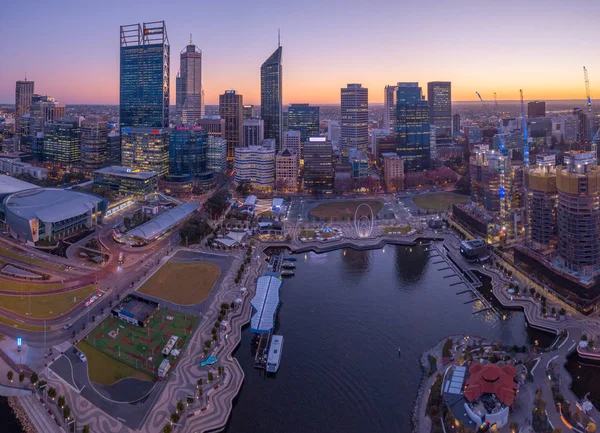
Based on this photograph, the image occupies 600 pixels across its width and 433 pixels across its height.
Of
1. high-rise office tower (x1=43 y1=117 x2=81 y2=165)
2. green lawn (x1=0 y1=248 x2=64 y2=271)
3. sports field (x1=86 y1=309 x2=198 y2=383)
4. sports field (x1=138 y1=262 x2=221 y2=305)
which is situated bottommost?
sports field (x1=86 y1=309 x2=198 y2=383)

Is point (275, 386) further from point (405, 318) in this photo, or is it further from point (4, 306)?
point (4, 306)

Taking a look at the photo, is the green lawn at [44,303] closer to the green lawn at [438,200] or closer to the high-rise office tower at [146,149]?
the high-rise office tower at [146,149]

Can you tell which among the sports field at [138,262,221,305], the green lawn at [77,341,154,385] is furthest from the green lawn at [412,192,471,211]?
the green lawn at [77,341,154,385]

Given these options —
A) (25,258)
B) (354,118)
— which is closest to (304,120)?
(354,118)

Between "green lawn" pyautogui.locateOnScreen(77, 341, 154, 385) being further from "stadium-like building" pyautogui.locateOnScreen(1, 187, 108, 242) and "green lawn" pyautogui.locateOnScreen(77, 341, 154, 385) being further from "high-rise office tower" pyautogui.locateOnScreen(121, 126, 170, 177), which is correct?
"high-rise office tower" pyautogui.locateOnScreen(121, 126, 170, 177)

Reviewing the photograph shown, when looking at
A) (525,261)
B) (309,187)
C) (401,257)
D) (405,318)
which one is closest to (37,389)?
(405,318)

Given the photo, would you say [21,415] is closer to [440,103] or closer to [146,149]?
[146,149]
